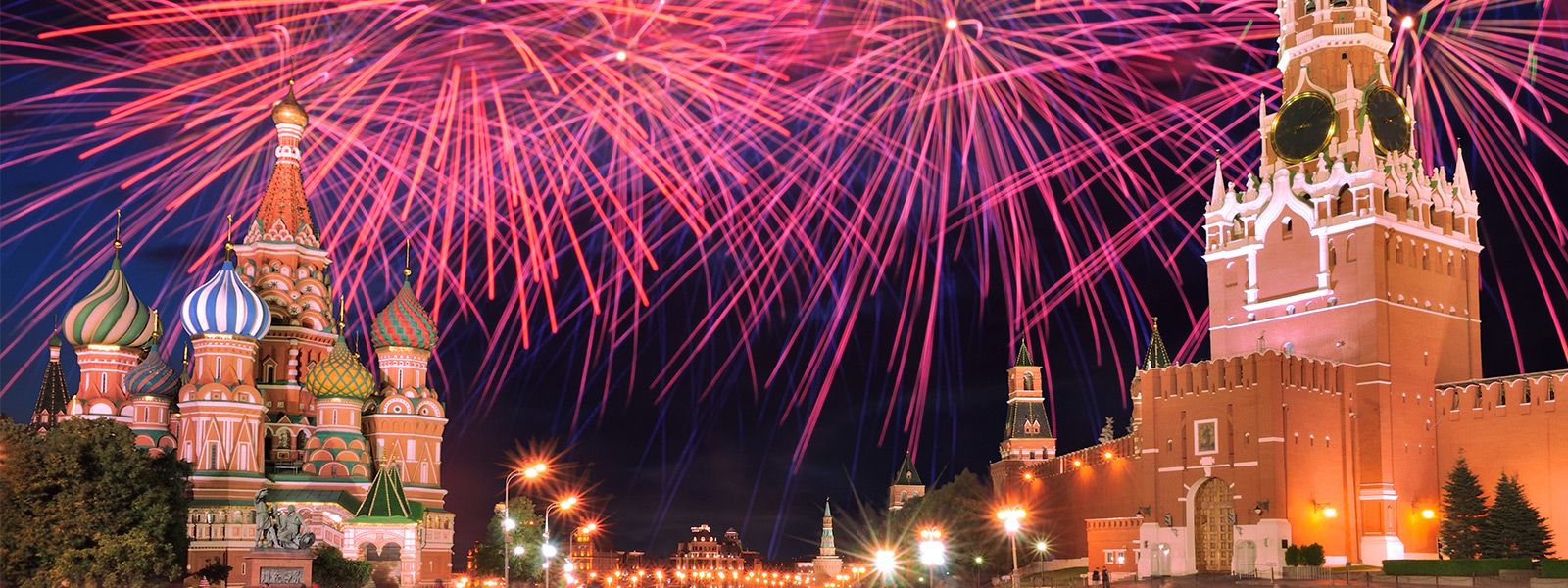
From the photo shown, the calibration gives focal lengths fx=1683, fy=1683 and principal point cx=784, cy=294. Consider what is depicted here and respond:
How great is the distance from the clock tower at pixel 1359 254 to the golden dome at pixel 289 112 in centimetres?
3964

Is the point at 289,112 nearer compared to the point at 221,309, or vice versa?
the point at 221,309

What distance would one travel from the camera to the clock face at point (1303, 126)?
62.4 m

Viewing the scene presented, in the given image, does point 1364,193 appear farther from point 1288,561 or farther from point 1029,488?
point 1029,488

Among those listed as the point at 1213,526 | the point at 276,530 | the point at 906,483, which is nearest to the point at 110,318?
the point at 276,530

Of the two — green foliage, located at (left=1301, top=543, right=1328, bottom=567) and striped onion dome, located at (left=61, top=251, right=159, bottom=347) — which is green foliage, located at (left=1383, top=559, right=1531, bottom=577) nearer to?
green foliage, located at (left=1301, top=543, right=1328, bottom=567)

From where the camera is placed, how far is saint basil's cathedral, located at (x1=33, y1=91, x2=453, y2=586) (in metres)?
65.0

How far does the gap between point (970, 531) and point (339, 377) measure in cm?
2931

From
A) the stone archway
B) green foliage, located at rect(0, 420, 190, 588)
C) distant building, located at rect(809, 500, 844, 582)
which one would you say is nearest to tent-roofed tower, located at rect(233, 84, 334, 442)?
green foliage, located at rect(0, 420, 190, 588)

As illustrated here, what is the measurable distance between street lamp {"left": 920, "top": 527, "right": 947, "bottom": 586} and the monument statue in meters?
19.3

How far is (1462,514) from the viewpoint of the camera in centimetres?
5359

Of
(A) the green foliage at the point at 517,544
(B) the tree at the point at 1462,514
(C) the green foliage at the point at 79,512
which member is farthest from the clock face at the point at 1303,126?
(C) the green foliage at the point at 79,512

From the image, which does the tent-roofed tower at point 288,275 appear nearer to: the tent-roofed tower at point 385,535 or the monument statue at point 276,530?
the tent-roofed tower at point 385,535

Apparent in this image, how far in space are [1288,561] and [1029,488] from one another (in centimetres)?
2334

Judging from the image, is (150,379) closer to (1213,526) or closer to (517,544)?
(517,544)
